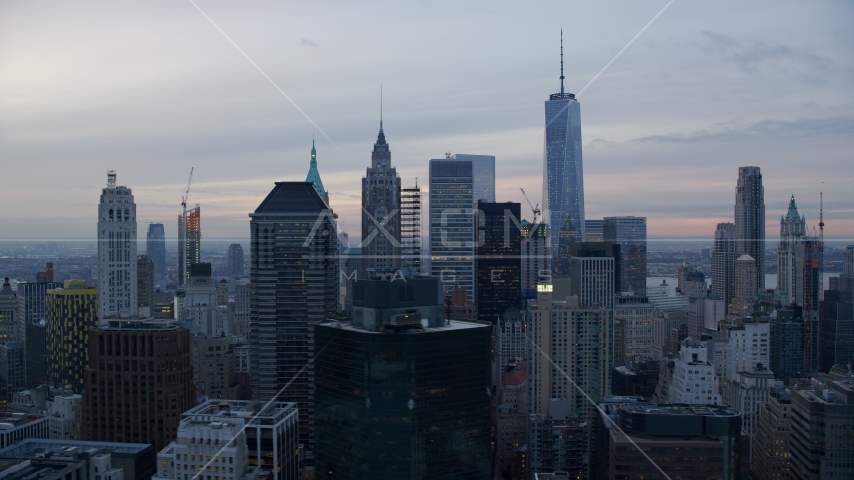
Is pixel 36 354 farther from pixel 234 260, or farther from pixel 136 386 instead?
pixel 136 386

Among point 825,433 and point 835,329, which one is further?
point 835,329

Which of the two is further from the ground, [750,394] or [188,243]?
[188,243]

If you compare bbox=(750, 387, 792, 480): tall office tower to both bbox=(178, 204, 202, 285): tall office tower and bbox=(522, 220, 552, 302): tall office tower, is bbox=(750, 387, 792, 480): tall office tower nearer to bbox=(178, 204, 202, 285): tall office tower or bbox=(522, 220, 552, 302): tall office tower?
bbox=(522, 220, 552, 302): tall office tower

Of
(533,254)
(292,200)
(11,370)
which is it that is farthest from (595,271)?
(11,370)

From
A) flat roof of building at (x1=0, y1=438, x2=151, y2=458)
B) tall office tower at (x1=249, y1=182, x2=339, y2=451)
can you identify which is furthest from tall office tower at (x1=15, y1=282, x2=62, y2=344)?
flat roof of building at (x1=0, y1=438, x2=151, y2=458)

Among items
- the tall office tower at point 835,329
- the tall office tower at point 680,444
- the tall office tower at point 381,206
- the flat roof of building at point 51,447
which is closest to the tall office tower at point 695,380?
A: the tall office tower at point 680,444

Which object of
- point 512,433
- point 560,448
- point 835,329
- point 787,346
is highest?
point 835,329

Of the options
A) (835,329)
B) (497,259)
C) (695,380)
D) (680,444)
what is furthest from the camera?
(497,259)
